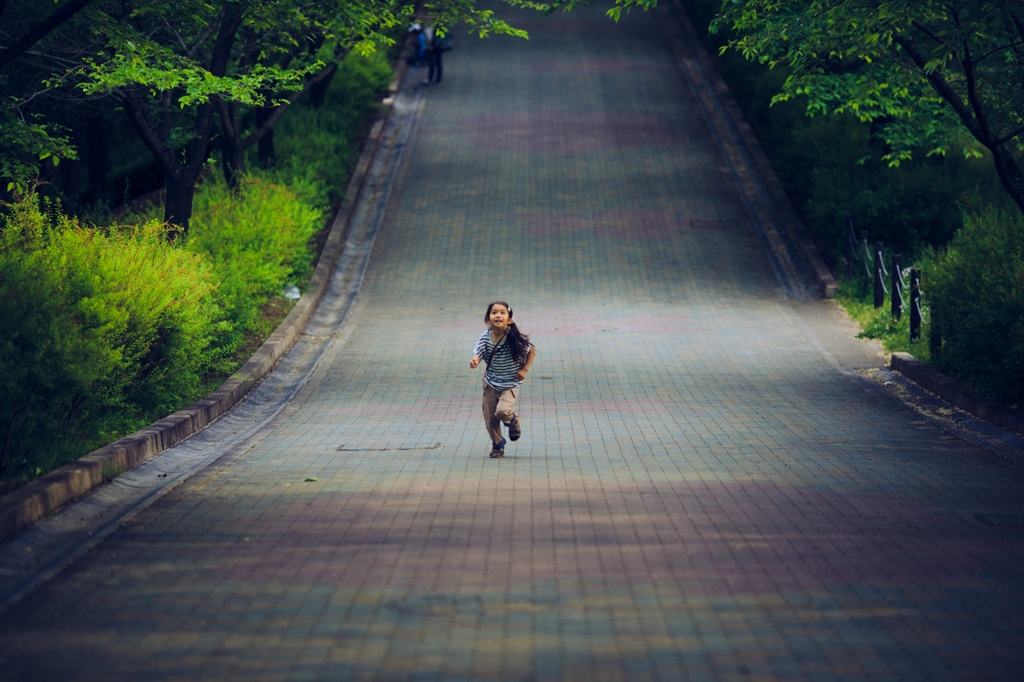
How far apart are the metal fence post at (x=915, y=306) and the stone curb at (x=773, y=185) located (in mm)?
3526

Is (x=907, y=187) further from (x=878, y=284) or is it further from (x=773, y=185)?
(x=773, y=185)

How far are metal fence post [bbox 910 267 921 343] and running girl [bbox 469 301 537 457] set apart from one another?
7508mm

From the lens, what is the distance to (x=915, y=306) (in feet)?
46.9

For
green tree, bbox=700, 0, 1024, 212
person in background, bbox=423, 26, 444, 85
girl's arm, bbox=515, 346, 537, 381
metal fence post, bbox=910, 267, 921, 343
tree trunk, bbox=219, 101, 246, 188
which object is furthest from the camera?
person in background, bbox=423, 26, 444, 85

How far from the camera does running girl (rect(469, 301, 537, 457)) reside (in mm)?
9023

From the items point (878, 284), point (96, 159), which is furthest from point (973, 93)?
point (96, 159)

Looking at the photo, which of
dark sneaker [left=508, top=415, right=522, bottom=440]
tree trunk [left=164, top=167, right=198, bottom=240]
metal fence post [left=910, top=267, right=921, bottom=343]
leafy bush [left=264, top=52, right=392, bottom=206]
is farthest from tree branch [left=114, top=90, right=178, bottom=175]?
metal fence post [left=910, top=267, right=921, bottom=343]

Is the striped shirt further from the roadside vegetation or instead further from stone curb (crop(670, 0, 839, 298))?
stone curb (crop(670, 0, 839, 298))

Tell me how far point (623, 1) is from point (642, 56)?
82.2 feet

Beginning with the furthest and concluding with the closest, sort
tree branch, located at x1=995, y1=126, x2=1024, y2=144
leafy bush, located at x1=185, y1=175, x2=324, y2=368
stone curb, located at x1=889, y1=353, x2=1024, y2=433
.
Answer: leafy bush, located at x1=185, y1=175, x2=324, y2=368 → tree branch, located at x1=995, y1=126, x2=1024, y2=144 → stone curb, located at x1=889, y1=353, x2=1024, y2=433

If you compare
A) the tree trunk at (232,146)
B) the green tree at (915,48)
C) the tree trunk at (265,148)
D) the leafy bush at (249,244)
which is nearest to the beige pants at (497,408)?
the leafy bush at (249,244)

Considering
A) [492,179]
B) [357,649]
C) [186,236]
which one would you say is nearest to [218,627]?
[357,649]

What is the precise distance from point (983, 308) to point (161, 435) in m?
8.47

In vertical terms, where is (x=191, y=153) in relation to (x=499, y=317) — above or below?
above
